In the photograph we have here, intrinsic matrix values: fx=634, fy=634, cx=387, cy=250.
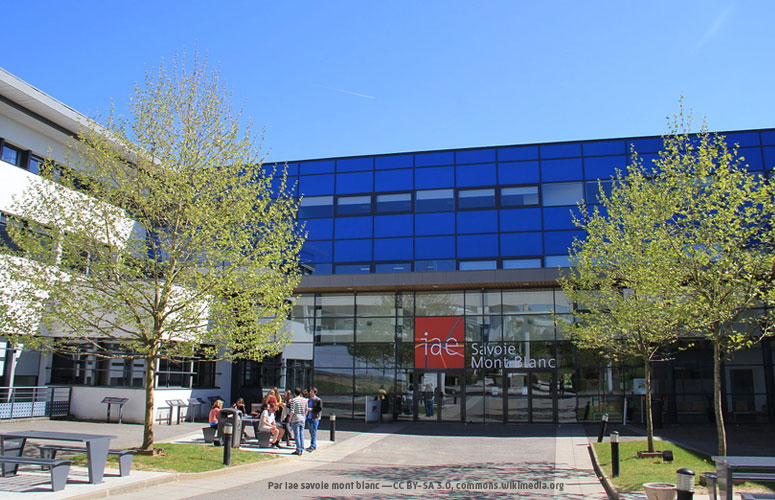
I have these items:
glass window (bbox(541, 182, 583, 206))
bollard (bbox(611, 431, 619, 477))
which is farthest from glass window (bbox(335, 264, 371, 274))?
bollard (bbox(611, 431, 619, 477))

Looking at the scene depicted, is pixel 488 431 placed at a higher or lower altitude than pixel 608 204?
lower

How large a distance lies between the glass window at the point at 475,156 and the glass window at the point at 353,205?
5211mm

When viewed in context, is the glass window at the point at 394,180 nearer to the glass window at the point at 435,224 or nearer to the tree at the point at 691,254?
the glass window at the point at 435,224

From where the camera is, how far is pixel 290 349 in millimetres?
27750

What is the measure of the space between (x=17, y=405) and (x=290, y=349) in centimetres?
1052

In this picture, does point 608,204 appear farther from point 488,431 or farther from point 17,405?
point 17,405

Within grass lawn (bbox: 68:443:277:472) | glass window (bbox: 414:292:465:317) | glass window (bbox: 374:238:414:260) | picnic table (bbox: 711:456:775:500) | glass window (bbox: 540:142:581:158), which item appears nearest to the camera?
picnic table (bbox: 711:456:775:500)

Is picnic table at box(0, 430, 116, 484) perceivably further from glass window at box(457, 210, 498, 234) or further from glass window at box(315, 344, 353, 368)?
glass window at box(457, 210, 498, 234)

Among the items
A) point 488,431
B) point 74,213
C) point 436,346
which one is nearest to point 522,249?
point 436,346

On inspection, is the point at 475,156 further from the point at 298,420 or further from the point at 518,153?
the point at 298,420

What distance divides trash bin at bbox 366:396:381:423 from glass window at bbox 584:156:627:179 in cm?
1568

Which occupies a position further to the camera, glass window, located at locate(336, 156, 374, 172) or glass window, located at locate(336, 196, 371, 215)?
glass window, located at locate(336, 156, 374, 172)

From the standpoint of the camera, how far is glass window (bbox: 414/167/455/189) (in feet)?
108

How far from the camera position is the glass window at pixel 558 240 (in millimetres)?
30703
